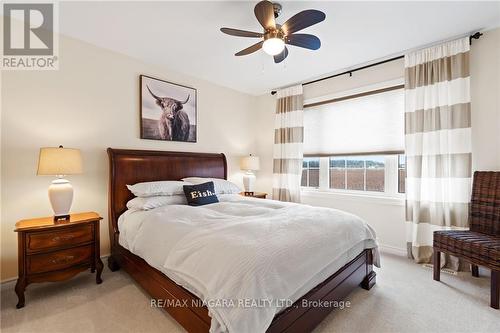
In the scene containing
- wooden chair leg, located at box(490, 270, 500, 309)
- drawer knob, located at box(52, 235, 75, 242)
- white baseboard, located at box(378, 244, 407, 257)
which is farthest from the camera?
white baseboard, located at box(378, 244, 407, 257)

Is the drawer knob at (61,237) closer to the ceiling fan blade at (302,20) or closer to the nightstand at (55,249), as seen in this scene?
the nightstand at (55,249)

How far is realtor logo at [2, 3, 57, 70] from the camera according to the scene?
2.29 m

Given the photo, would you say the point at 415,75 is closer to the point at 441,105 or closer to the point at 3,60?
the point at 441,105

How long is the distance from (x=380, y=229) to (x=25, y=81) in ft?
15.4

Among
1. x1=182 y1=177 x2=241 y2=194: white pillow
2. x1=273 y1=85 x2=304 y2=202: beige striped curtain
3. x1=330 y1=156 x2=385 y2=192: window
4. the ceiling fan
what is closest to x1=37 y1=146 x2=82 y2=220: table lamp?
x1=182 y1=177 x2=241 y2=194: white pillow

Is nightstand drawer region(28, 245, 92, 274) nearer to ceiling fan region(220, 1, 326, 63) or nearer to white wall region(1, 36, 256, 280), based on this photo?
white wall region(1, 36, 256, 280)

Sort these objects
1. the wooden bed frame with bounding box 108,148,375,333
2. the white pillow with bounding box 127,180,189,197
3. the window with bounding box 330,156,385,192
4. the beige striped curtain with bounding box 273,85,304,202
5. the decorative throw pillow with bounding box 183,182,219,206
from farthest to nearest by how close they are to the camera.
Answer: the beige striped curtain with bounding box 273,85,304,202
the window with bounding box 330,156,385,192
the decorative throw pillow with bounding box 183,182,219,206
the white pillow with bounding box 127,180,189,197
the wooden bed frame with bounding box 108,148,375,333

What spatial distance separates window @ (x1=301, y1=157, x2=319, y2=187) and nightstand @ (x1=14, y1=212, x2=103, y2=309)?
3252 millimetres

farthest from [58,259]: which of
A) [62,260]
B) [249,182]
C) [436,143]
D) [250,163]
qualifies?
[436,143]

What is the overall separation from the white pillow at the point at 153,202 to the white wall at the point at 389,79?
228cm

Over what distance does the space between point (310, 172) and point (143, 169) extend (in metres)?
2.78

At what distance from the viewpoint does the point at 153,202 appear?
2623 millimetres

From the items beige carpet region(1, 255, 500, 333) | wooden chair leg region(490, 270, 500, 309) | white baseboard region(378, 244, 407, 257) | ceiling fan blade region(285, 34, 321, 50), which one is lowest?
beige carpet region(1, 255, 500, 333)

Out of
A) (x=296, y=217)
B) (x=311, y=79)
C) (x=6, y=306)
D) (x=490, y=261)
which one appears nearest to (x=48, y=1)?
(x=6, y=306)
